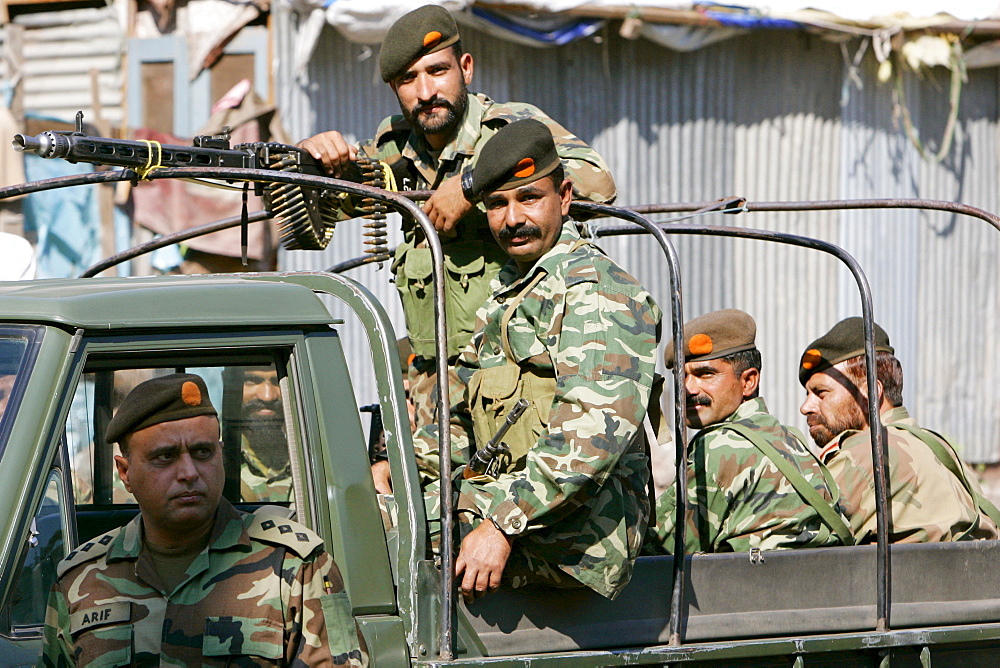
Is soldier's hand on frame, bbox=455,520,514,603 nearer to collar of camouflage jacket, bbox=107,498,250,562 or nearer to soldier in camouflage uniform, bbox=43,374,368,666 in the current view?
soldier in camouflage uniform, bbox=43,374,368,666

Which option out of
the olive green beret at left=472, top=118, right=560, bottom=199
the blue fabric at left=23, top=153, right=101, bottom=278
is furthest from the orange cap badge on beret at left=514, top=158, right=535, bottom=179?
the blue fabric at left=23, top=153, right=101, bottom=278

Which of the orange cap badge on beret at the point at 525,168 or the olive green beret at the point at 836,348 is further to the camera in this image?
the olive green beret at the point at 836,348

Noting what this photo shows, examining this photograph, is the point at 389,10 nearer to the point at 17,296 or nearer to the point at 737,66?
the point at 737,66

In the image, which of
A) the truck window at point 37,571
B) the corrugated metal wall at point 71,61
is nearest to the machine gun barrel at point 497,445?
the truck window at point 37,571

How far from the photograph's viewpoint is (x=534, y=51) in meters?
7.22

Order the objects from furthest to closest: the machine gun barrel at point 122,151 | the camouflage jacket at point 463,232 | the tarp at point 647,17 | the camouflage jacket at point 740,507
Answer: the tarp at point 647,17 < the camouflage jacket at point 463,232 < the camouflage jacket at point 740,507 < the machine gun barrel at point 122,151

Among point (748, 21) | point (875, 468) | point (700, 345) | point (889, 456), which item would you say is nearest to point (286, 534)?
point (875, 468)

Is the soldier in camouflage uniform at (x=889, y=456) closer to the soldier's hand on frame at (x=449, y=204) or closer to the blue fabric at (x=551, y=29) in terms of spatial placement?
the soldier's hand on frame at (x=449, y=204)

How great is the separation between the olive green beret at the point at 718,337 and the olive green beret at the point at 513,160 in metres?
0.88

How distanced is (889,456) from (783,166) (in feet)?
14.4

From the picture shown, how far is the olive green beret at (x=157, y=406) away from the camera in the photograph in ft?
6.88

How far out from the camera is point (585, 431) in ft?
8.19

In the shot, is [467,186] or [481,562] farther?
[467,186]

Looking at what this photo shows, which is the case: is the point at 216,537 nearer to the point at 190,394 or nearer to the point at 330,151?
the point at 190,394
